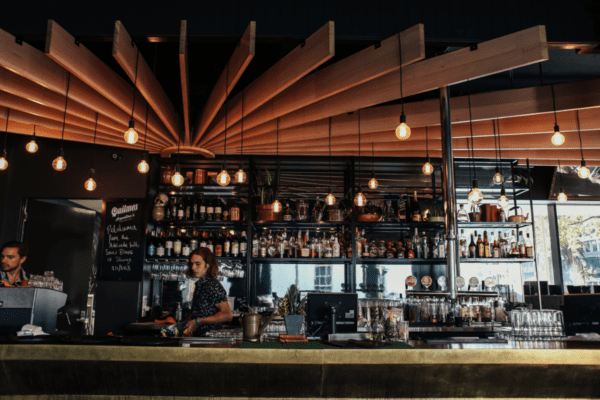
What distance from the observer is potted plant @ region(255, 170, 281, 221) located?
5.75 meters

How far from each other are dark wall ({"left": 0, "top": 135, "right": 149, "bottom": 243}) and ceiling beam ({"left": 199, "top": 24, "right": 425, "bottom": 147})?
2316 millimetres

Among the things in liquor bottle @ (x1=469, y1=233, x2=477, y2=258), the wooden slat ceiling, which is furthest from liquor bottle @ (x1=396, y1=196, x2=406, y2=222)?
liquor bottle @ (x1=469, y1=233, x2=477, y2=258)

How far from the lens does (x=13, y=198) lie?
19.5 feet

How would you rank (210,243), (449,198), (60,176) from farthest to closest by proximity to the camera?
(210,243) < (60,176) < (449,198)

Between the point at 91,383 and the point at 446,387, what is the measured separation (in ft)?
5.54

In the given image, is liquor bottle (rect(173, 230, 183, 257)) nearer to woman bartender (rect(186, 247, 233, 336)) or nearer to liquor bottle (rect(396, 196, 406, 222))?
woman bartender (rect(186, 247, 233, 336))

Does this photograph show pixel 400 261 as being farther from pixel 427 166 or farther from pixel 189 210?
pixel 189 210

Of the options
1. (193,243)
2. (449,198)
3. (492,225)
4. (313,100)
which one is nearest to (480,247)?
(492,225)

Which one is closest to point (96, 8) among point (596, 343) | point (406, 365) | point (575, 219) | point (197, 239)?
point (197, 239)

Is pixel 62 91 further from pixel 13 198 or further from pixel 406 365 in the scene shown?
pixel 406 365

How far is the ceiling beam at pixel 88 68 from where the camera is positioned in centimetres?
319

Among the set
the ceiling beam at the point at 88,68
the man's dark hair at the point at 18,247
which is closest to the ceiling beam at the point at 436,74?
A: the ceiling beam at the point at 88,68

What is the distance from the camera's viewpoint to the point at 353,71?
3.68m

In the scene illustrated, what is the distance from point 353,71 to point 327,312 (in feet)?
6.20
